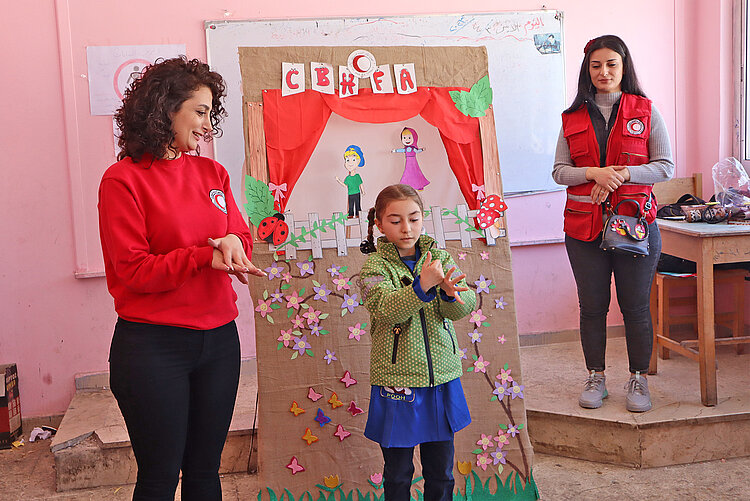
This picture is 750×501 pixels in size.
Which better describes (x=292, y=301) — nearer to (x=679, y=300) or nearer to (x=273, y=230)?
(x=273, y=230)

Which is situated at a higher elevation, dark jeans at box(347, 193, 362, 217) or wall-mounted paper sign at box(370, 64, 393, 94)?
wall-mounted paper sign at box(370, 64, 393, 94)

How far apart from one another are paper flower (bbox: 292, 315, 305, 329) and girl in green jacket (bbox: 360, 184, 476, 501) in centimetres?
48

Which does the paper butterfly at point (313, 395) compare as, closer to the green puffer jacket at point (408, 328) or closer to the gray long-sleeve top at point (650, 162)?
the green puffer jacket at point (408, 328)

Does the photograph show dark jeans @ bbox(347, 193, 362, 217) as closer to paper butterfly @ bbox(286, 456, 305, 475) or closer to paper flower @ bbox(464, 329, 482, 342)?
paper flower @ bbox(464, 329, 482, 342)

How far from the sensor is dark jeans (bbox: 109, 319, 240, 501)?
1.66m

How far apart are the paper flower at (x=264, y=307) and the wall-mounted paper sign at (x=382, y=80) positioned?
880 mm

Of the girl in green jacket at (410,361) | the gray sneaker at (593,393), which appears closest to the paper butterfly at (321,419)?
the girl in green jacket at (410,361)

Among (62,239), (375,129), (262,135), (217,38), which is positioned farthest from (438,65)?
(62,239)

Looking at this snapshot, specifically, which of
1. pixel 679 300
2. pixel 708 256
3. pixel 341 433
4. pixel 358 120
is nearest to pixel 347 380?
pixel 341 433

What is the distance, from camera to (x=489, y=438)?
8.48 feet

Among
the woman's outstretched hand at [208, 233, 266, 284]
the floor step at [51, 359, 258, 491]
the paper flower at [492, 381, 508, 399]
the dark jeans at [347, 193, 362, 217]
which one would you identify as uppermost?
the dark jeans at [347, 193, 362, 217]

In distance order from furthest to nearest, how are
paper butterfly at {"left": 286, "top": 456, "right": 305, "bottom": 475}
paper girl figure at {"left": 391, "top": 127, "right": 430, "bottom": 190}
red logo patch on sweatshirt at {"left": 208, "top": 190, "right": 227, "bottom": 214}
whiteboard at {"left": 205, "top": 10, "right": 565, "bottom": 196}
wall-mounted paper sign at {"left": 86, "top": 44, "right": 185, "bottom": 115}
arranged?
1. whiteboard at {"left": 205, "top": 10, "right": 565, "bottom": 196}
2. wall-mounted paper sign at {"left": 86, "top": 44, "right": 185, "bottom": 115}
3. paper girl figure at {"left": 391, "top": 127, "right": 430, "bottom": 190}
4. paper butterfly at {"left": 286, "top": 456, "right": 305, "bottom": 475}
5. red logo patch on sweatshirt at {"left": 208, "top": 190, "right": 227, "bottom": 214}

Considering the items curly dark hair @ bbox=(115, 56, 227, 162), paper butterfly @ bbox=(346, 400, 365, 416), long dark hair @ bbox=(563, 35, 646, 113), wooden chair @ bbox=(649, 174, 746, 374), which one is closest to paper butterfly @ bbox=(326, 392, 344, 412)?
paper butterfly @ bbox=(346, 400, 365, 416)

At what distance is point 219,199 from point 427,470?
3.37 ft
